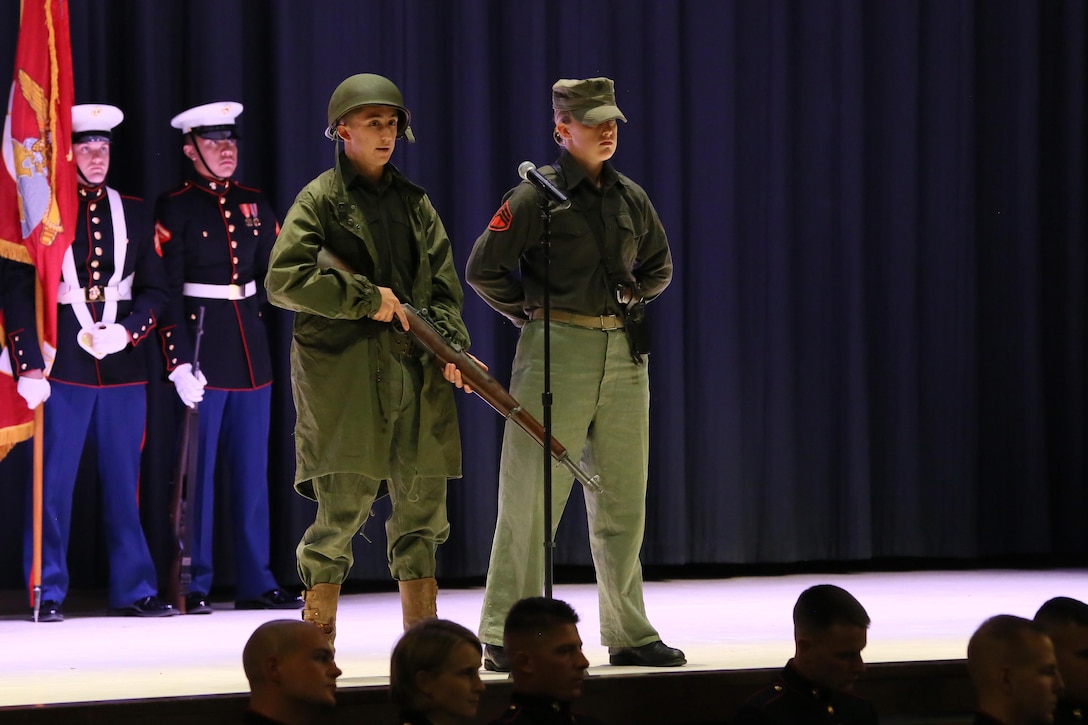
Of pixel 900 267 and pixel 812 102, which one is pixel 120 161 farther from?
pixel 900 267

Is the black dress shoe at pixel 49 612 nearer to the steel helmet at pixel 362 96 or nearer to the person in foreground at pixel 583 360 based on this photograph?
the person in foreground at pixel 583 360

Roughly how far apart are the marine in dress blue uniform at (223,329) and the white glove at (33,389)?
489 millimetres

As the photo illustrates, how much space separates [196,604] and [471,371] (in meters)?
2.14

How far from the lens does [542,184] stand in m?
3.67

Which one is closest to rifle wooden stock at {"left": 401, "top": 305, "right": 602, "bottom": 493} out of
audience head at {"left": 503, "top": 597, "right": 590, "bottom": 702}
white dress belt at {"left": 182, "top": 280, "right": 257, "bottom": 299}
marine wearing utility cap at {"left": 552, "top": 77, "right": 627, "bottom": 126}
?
marine wearing utility cap at {"left": 552, "top": 77, "right": 627, "bottom": 126}

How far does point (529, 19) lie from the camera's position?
6.11 m

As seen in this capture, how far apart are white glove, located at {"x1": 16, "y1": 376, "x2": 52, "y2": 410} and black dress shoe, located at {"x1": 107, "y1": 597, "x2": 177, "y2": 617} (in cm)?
77

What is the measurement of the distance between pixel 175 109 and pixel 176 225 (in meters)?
0.59

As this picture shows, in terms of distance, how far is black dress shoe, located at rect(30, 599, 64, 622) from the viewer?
16.2 ft

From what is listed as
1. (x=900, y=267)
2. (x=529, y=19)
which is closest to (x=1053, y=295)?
(x=900, y=267)

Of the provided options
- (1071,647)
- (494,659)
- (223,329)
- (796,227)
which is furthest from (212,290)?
(1071,647)

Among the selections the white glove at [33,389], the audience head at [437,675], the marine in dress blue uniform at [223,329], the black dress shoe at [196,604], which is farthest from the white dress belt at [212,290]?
the audience head at [437,675]

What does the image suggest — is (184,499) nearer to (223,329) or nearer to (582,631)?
(223,329)

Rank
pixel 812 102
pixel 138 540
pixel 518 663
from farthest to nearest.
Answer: pixel 812 102 → pixel 138 540 → pixel 518 663
